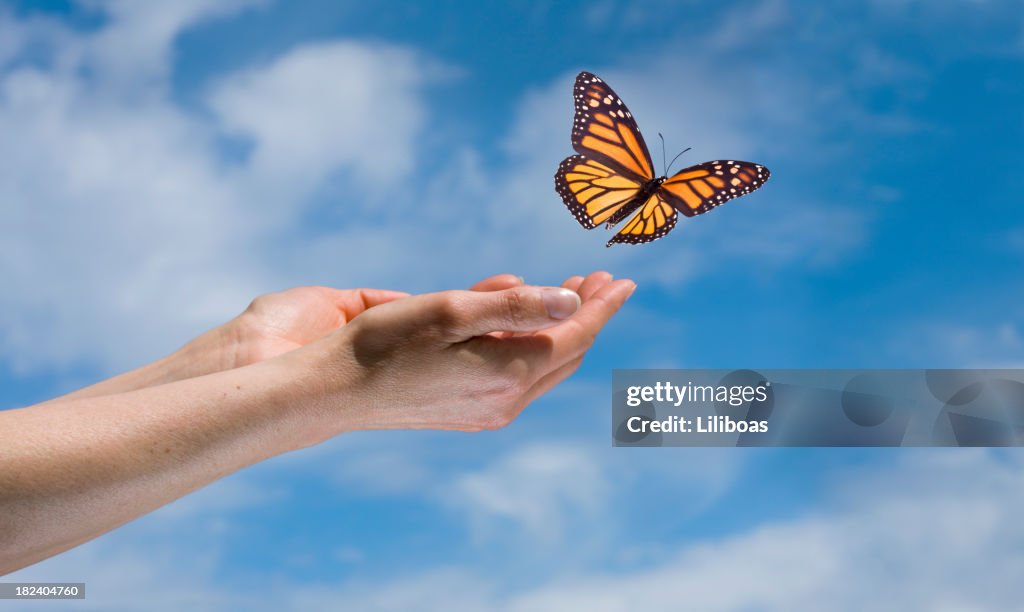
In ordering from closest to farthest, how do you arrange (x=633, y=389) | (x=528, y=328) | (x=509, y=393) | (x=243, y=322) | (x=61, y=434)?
1. (x=61, y=434)
2. (x=528, y=328)
3. (x=509, y=393)
4. (x=243, y=322)
5. (x=633, y=389)

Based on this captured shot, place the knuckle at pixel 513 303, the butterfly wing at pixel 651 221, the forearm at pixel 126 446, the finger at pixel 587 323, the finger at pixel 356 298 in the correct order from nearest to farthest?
the forearm at pixel 126 446 < the knuckle at pixel 513 303 < the finger at pixel 587 323 < the finger at pixel 356 298 < the butterfly wing at pixel 651 221

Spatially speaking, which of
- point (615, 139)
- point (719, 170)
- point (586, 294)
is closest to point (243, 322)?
point (586, 294)

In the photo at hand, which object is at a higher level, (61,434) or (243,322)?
(243,322)

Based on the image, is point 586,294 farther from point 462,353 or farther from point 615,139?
point 615,139

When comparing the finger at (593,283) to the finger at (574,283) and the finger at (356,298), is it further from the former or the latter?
the finger at (356,298)

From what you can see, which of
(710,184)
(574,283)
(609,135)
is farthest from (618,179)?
(574,283)


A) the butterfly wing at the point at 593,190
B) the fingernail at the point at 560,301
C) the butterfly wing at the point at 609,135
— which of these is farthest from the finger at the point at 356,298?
the fingernail at the point at 560,301

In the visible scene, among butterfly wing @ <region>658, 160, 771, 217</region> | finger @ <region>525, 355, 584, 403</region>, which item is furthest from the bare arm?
butterfly wing @ <region>658, 160, 771, 217</region>
